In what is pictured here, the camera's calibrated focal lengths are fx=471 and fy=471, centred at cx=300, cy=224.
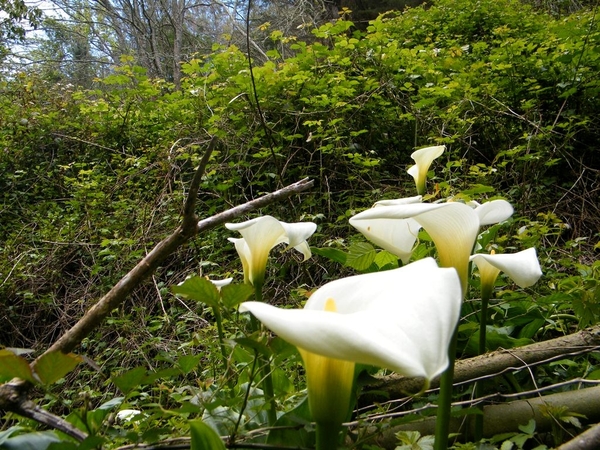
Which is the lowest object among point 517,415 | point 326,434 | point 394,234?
point 517,415

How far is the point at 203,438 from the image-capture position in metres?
0.44

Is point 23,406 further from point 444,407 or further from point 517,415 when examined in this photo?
point 517,415

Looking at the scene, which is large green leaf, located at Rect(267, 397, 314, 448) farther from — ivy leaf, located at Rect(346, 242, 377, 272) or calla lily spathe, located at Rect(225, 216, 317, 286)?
ivy leaf, located at Rect(346, 242, 377, 272)

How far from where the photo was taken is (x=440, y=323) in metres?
0.27

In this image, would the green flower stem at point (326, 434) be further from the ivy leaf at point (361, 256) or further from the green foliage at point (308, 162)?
the green foliage at point (308, 162)

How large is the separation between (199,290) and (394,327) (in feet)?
0.98

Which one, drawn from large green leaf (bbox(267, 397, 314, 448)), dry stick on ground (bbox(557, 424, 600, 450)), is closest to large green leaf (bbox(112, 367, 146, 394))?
large green leaf (bbox(267, 397, 314, 448))

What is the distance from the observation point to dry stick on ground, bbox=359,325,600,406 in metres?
0.73

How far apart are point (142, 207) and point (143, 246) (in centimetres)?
42

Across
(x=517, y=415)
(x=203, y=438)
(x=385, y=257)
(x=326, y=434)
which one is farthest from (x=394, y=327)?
(x=385, y=257)

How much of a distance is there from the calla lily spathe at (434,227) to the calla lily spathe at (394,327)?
96 mm

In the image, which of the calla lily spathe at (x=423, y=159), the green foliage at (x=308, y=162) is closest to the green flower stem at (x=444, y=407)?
the calla lily spathe at (x=423, y=159)

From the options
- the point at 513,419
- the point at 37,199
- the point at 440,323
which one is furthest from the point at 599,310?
the point at 37,199

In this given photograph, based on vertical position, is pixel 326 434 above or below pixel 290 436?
above
